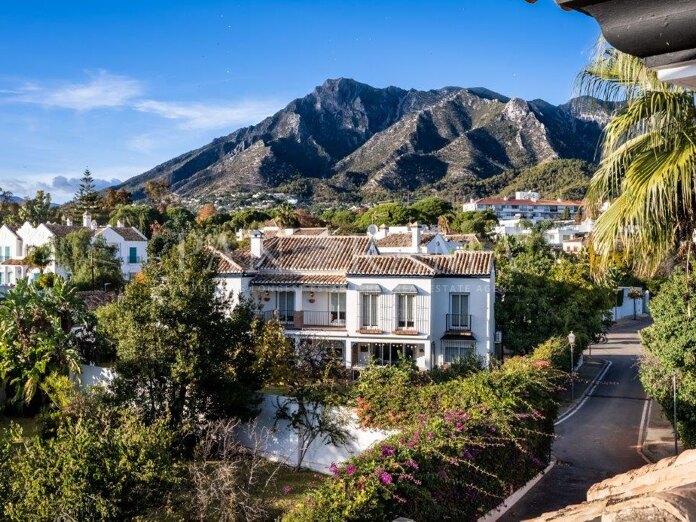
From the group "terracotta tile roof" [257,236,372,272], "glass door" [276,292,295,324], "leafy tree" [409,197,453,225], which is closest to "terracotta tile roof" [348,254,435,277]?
"terracotta tile roof" [257,236,372,272]

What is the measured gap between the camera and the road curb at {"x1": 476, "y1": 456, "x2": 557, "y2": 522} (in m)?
13.5

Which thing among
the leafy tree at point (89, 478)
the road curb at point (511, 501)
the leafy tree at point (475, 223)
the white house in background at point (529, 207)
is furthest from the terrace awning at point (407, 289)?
the white house in background at point (529, 207)

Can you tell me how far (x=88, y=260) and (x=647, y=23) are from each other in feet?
169

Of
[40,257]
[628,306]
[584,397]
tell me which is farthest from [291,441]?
[628,306]

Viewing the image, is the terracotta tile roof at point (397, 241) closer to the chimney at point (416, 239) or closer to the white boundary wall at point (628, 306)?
the chimney at point (416, 239)

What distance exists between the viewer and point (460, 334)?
30453 mm

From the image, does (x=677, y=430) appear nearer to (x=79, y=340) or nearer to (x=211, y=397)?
(x=211, y=397)

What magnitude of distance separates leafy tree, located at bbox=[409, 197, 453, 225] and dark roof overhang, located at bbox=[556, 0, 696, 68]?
91.7m

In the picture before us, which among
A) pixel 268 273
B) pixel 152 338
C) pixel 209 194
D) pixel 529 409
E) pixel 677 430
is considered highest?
pixel 209 194

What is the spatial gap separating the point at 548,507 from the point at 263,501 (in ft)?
21.7

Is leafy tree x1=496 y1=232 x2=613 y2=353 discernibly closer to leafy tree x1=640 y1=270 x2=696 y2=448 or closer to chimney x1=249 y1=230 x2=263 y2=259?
leafy tree x1=640 y1=270 x2=696 y2=448

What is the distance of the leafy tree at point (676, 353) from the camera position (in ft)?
60.4

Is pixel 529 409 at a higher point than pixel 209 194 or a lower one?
lower

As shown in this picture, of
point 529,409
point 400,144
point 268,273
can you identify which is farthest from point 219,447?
point 400,144
